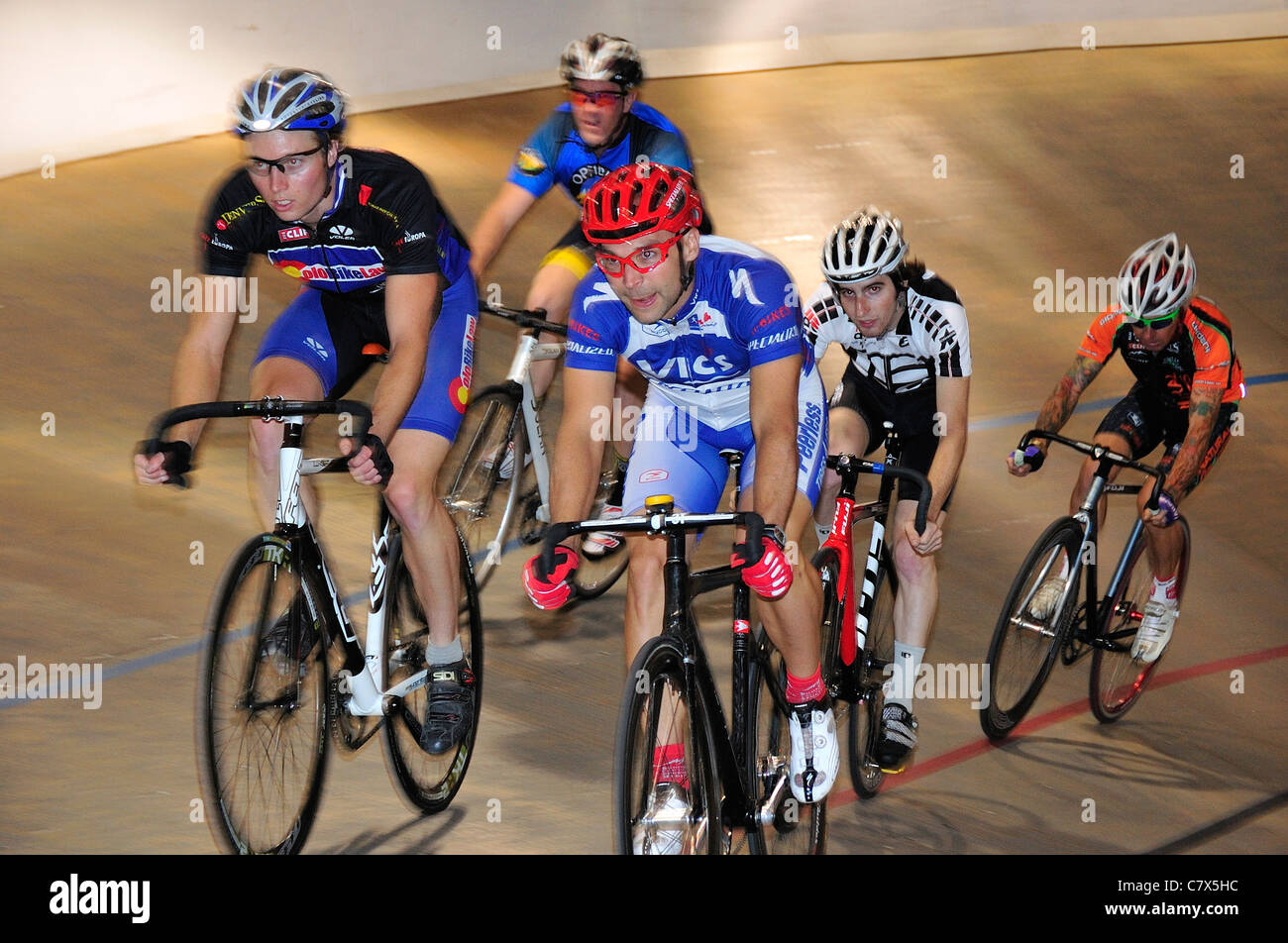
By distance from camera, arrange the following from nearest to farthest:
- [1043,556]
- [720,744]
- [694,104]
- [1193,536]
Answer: [720,744] < [1043,556] < [1193,536] < [694,104]

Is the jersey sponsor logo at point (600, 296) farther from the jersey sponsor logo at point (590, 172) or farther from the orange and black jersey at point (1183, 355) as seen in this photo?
the orange and black jersey at point (1183, 355)

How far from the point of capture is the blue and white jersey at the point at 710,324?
2916mm

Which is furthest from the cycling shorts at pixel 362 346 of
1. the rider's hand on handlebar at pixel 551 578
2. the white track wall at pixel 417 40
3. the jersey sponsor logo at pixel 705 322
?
the white track wall at pixel 417 40

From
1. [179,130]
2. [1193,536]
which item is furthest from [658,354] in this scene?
[179,130]

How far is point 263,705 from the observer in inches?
115

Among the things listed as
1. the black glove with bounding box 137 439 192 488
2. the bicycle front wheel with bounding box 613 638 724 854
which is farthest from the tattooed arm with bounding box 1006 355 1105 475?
the black glove with bounding box 137 439 192 488

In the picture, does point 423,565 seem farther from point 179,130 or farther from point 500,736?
point 179,130

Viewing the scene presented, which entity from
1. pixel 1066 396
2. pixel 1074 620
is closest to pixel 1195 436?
pixel 1066 396

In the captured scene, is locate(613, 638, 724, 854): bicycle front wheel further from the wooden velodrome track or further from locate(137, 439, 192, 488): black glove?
locate(137, 439, 192, 488): black glove

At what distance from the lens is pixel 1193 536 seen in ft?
19.0

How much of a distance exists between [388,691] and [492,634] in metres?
1.24

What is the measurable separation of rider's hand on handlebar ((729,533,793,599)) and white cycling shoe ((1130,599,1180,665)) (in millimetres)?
2385

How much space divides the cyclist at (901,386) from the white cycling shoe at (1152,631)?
1.05 metres

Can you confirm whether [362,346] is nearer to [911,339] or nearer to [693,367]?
[693,367]
